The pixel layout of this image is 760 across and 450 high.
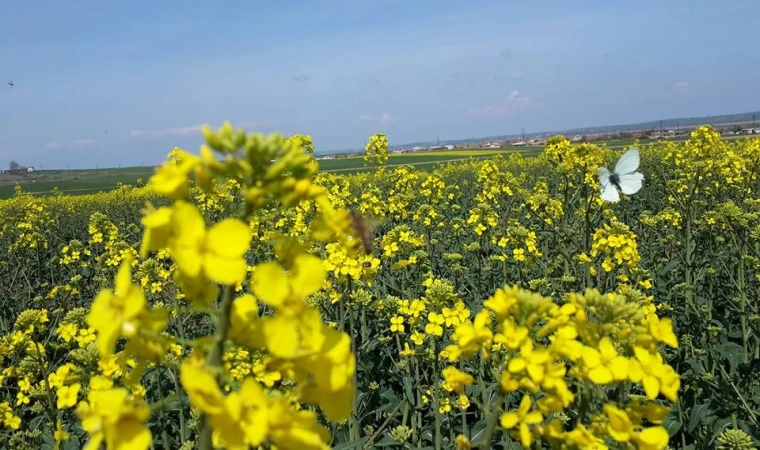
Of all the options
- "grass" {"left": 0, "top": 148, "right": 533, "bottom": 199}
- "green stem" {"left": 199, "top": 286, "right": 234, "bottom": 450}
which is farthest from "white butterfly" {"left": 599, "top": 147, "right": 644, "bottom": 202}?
"grass" {"left": 0, "top": 148, "right": 533, "bottom": 199}

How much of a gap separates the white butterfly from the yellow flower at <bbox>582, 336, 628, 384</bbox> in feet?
15.5

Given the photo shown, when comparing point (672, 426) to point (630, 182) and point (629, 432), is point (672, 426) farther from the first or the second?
point (629, 432)

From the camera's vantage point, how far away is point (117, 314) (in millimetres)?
1247

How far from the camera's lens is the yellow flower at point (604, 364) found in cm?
161

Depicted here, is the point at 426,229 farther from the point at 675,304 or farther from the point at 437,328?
the point at 437,328

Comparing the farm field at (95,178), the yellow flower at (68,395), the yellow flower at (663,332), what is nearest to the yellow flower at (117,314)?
the yellow flower at (663,332)

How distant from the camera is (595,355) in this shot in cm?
165

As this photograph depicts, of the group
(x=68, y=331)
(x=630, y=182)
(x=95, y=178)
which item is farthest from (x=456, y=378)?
(x=95, y=178)

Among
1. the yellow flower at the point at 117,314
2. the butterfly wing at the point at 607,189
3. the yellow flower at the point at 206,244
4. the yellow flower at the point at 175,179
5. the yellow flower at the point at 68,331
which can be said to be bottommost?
the yellow flower at the point at 68,331

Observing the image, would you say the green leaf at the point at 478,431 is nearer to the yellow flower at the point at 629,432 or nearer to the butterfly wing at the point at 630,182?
the yellow flower at the point at 629,432

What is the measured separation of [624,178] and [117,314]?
6094 mm

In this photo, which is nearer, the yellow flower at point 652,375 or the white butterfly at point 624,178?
the yellow flower at point 652,375

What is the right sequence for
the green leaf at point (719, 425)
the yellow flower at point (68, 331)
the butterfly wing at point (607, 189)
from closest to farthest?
the yellow flower at point (68, 331), the green leaf at point (719, 425), the butterfly wing at point (607, 189)

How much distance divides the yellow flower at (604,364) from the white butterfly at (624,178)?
15.5 ft
